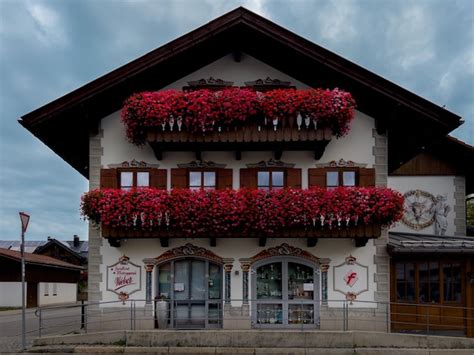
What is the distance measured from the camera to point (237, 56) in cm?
1590

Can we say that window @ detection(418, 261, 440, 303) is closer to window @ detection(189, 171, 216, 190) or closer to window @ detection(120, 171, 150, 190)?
window @ detection(189, 171, 216, 190)

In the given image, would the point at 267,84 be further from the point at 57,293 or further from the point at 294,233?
the point at 57,293

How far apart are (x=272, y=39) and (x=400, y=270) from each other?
677cm

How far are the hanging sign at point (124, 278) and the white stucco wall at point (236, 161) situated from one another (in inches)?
4.5

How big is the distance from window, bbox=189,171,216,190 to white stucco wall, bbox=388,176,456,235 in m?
8.49

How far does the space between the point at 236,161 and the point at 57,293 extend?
32.3m

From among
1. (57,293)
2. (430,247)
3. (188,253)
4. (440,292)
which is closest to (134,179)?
(188,253)

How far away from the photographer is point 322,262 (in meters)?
15.3

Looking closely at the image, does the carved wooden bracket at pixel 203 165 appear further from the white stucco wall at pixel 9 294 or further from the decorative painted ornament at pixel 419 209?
the white stucco wall at pixel 9 294

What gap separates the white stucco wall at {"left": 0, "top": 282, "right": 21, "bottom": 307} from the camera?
1426 inches

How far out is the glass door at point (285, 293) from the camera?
50.1 feet

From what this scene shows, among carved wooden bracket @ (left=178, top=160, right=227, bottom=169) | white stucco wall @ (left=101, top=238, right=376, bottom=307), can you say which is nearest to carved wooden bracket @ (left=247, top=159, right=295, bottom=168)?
carved wooden bracket @ (left=178, top=160, right=227, bottom=169)

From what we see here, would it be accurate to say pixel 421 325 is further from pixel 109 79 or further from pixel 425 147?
pixel 109 79

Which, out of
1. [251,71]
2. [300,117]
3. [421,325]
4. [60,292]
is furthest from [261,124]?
[60,292]
